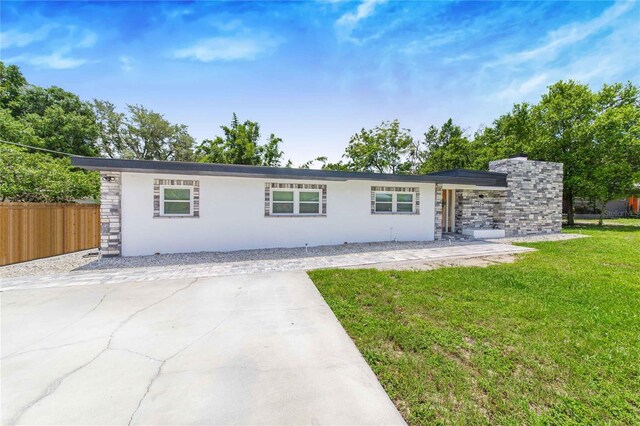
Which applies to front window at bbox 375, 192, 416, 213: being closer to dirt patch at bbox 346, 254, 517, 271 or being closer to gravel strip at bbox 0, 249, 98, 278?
dirt patch at bbox 346, 254, 517, 271

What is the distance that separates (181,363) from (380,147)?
2750cm

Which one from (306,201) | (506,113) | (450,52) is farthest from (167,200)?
(506,113)

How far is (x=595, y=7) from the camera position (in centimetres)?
791

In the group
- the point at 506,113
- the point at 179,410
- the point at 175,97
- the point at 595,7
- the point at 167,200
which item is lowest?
the point at 179,410

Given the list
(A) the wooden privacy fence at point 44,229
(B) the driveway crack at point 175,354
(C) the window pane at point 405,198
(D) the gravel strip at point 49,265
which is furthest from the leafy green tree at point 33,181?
(C) the window pane at point 405,198

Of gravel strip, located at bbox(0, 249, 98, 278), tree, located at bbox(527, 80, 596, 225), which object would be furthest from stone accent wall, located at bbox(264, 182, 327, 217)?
tree, located at bbox(527, 80, 596, 225)

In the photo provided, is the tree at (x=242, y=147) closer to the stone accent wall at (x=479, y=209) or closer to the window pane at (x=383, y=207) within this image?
the window pane at (x=383, y=207)

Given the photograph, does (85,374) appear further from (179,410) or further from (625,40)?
(625,40)

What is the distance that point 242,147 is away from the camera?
25.9 m

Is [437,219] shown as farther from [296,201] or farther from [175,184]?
[175,184]

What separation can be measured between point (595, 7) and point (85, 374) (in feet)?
47.8

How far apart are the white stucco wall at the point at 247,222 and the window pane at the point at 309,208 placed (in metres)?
0.31

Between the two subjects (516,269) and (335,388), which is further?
(516,269)

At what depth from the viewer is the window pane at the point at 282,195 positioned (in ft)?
30.5
